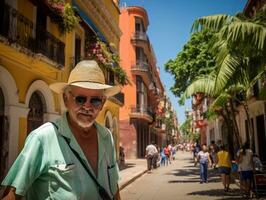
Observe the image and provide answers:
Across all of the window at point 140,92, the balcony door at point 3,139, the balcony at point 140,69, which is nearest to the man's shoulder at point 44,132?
the balcony door at point 3,139

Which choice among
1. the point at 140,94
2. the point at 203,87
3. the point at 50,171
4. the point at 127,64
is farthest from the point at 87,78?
the point at 140,94

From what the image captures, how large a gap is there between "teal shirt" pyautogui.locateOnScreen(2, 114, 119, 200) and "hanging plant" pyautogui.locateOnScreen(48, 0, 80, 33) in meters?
11.3

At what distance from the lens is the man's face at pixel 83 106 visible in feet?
8.63

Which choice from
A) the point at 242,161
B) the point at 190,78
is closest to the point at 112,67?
the point at 190,78

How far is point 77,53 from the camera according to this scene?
18.0 m

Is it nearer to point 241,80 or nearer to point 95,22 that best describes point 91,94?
point 241,80

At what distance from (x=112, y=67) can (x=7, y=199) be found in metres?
17.3

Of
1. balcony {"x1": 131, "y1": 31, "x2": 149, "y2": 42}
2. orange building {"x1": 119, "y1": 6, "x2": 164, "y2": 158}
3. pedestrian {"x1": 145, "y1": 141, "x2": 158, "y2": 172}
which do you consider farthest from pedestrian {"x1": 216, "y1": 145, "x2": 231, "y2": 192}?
balcony {"x1": 131, "y1": 31, "x2": 149, "y2": 42}

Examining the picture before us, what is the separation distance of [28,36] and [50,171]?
1026 centimetres

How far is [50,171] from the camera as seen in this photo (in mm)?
2348

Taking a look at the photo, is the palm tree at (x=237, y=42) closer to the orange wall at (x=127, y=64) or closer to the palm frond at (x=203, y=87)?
the palm frond at (x=203, y=87)

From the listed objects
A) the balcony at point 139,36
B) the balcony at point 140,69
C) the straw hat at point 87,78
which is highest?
the balcony at point 139,36

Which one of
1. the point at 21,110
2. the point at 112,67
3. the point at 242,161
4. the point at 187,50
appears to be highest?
the point at 187,50

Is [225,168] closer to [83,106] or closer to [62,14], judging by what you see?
[62,14]
